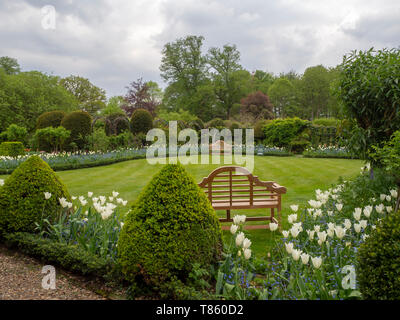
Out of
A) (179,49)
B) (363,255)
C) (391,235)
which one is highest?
(179,49)

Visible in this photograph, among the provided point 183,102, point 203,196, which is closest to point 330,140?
point 203,196

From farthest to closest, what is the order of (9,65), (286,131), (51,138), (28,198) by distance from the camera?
1. (9,65)
2. (286,131)
3. (51,138)
4. (28,198)

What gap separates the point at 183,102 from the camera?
3925 centimetres

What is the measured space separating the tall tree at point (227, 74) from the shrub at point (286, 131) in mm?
21575

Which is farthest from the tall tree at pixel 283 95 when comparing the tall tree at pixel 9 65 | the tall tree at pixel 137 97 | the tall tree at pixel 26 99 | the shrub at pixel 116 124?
the tall tree at pixel 9 65

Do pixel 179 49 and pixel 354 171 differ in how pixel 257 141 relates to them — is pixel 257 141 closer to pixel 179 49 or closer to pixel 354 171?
pixel 354 171

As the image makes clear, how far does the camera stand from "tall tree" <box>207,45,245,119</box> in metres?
41.1

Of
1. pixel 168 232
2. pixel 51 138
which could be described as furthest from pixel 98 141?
pixel 168 232

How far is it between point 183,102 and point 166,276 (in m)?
37.7

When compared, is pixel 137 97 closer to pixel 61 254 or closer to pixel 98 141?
pixel 98 141

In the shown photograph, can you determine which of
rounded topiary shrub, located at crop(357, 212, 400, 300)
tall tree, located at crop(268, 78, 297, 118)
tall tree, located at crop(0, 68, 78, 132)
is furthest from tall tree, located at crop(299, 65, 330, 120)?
rounded topiary shrub, located at crop(357, 212, 400, 300)

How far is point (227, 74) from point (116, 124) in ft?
86.5

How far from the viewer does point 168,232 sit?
264 centimetres

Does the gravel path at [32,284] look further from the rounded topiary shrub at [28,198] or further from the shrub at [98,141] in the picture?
the shrub at [98,141]
